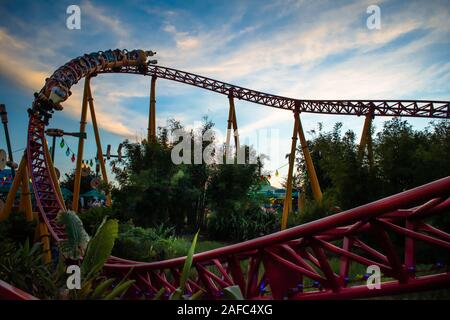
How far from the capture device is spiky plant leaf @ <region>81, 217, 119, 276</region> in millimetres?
3139

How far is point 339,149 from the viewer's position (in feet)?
36.7

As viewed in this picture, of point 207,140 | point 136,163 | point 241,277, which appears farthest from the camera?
point 207,140

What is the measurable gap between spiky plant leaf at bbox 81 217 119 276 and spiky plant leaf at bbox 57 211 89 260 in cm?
34

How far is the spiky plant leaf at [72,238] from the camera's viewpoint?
11.9ft

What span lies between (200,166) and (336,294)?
1239 cm

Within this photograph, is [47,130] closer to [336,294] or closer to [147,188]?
[147,188]

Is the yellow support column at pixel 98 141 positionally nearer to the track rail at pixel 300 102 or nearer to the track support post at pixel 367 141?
the track rail at pixel 300 102

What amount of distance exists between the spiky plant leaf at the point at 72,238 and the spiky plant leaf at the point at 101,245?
34 cm

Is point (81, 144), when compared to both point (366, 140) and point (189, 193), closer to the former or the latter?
point (189, 193)

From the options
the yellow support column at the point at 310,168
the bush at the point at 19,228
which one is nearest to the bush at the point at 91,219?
the bush at the point at 19,228

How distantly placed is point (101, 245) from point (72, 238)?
25.4 inches

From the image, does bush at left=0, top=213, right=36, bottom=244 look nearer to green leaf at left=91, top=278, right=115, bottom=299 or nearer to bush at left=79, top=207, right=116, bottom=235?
bush at left=79, top=207, right=116, bottom=235
